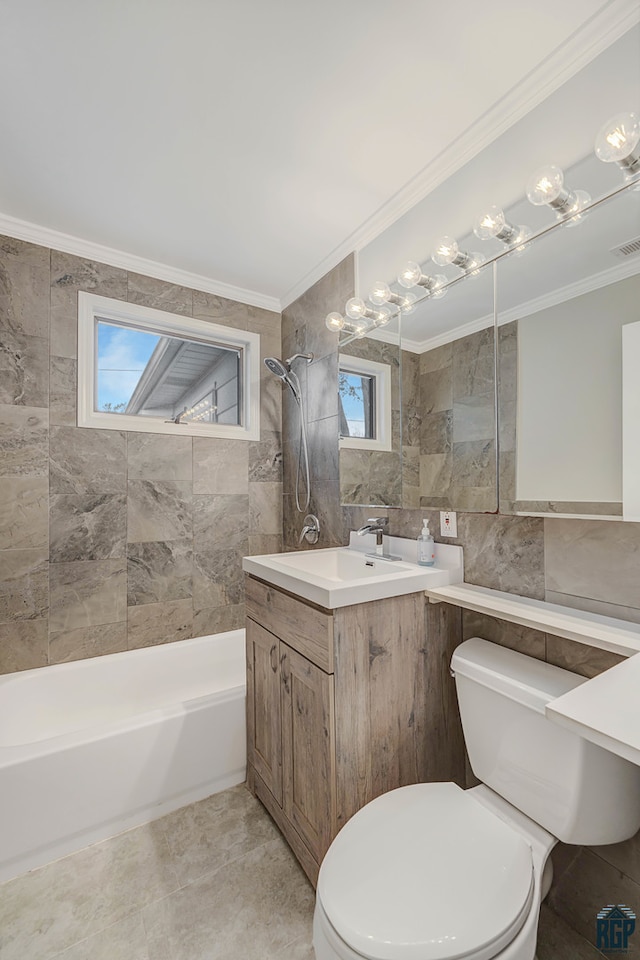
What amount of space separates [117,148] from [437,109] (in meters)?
1.13

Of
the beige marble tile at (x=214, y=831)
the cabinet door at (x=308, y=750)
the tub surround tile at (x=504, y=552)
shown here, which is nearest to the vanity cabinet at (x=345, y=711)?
the cabinet door at (x=308, y=750)

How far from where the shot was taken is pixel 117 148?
5.04ft

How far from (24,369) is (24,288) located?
1.27 feet

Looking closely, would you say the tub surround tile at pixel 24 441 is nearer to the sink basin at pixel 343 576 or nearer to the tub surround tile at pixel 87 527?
the tub surround tile at pixel 87 527

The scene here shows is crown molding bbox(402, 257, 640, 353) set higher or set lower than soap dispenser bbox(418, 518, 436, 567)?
higher

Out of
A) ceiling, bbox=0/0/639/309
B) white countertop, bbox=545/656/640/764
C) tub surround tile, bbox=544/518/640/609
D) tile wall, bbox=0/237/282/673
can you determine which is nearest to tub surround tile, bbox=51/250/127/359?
tile wall, bbox=0/237/282/673

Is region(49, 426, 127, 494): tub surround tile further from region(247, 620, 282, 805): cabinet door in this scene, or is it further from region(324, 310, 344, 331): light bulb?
region(324, 310, 344, 331): light bulb

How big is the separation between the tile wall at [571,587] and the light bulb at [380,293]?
968mm

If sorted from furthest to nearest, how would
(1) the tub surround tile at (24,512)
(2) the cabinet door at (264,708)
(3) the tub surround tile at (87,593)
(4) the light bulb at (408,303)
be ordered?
(3) the tub surround tile at (87,593) < (1) the tub surround tile at (24,512) < (4) the light bulb at (408,303) < (2) the cabinet door at (264,708)

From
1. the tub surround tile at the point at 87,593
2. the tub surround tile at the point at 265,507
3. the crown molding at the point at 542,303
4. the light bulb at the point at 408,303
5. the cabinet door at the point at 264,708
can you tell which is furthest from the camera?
the tub surround tile at the point at 265,507

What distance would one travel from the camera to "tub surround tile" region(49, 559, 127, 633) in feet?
6.77

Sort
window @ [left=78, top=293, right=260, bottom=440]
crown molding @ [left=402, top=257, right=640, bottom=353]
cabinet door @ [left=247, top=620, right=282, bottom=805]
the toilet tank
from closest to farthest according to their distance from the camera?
the toilet tank < crown molding @ [left=402, top=257, right=640, bottom=353] < cabinet door @ [left=247, top=620, right=282, bottom=805] < window @ [left=78, top=293, right=260, bottom=440]

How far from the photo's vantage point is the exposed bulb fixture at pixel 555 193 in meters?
1.14

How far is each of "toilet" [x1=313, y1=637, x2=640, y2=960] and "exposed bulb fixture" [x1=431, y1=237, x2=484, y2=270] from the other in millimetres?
1296
